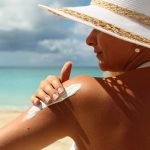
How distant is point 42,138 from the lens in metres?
1.75

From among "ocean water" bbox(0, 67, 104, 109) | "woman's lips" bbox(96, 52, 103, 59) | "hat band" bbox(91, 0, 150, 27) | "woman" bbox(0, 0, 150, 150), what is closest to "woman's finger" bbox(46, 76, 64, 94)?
"woman" bbox(0, 0, 150, 150)

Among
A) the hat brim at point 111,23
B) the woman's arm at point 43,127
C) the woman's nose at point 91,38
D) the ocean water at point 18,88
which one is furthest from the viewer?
the ocean water at point 18,88

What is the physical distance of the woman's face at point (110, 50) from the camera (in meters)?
1.91

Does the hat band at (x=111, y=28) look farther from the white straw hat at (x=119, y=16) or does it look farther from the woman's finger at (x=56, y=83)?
the woman's finger at (x=56, y=83)

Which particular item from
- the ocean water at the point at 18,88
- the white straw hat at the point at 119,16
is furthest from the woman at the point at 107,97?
the ocean water at the point at 18,88

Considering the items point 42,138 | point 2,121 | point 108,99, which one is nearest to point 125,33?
point 108,99

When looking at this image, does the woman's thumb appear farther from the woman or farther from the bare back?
the bare back

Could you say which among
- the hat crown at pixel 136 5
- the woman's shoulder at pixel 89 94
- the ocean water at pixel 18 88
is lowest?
the woman's shoulder at pixel 89 94

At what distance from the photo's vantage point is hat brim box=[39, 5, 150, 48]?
1.85 meters

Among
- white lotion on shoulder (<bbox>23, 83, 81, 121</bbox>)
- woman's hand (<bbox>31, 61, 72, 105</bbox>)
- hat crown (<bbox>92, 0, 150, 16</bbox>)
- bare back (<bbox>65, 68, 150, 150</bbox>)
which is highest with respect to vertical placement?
hat crown (<bbox>92, 0, 150, 16</bbox>)

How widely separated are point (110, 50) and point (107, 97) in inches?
8.0

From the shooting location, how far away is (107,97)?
71.4 inches

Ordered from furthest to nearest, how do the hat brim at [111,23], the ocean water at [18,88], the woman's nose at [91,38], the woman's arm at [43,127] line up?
the ocean water at [18,88], the woman's nose at [91,38], the hat brim at [111,23], the woman's arm at [43,127]

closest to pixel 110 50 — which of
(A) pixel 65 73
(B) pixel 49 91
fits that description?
(A) pixel 65 73
